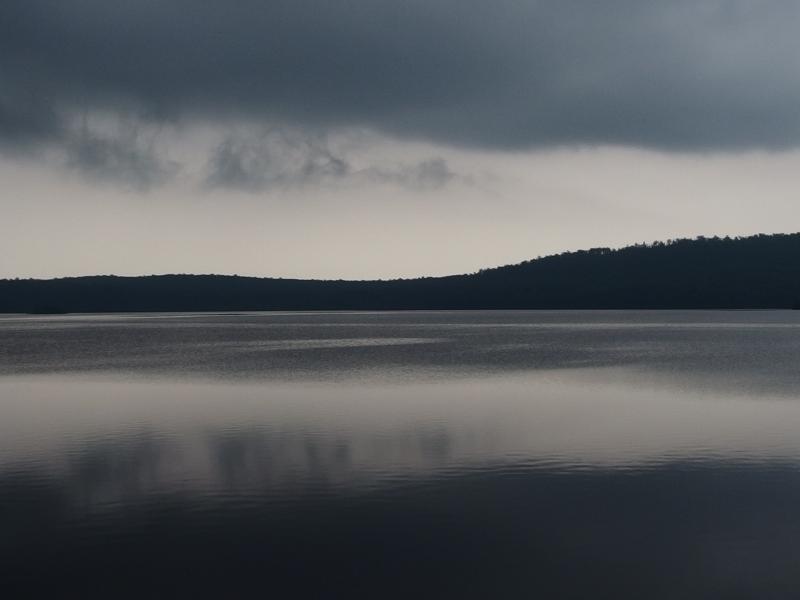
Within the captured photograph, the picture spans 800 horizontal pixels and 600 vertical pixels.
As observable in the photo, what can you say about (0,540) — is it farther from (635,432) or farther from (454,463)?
(635,432)

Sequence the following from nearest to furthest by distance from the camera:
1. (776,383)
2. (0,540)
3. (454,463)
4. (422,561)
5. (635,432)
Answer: (422,561) < (0,540) < (454,463) < (635,432) < (776,383)

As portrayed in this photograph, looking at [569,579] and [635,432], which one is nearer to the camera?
[569,579]

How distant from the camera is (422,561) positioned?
1270 centimetres

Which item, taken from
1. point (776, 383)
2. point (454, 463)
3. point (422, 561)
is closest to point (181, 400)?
point (454, 463)

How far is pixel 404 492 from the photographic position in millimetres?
17406

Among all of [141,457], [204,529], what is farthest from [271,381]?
[204,529]

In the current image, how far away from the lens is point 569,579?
11867mm

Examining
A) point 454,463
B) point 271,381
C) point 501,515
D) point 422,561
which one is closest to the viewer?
point 422,561

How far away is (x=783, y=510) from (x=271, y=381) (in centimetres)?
3267

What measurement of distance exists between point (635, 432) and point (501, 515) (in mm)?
11616

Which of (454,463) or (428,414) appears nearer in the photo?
(454,463)

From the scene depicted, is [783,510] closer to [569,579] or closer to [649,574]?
[649,574]

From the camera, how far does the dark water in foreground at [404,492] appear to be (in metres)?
12.1

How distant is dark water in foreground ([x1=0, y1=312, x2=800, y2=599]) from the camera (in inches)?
476
